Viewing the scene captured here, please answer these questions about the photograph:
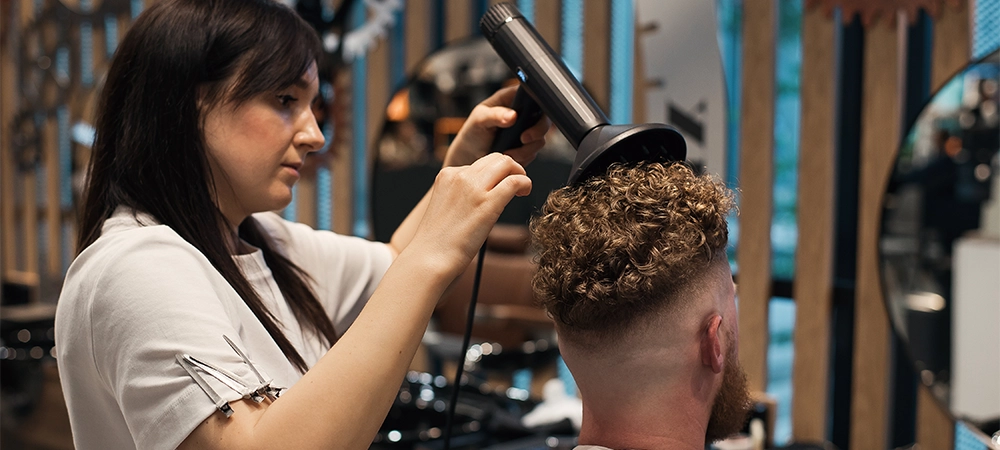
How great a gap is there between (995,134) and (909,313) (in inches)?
18.4

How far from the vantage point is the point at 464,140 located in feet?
4.63

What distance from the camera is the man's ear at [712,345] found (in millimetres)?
1039

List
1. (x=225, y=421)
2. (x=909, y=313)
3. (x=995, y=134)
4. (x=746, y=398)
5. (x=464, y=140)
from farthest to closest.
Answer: (x=909, y=313), (x=995, y=134), (x=464, y=140), (x=746, y=398), (x=225, y=421)

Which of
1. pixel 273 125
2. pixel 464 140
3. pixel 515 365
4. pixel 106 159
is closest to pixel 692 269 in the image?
pixel 464 140

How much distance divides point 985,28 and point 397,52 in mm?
2022

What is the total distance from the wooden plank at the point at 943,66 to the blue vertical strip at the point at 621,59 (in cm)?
88

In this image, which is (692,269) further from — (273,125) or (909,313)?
(909,313)

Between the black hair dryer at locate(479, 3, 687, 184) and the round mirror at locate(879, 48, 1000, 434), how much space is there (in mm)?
1217

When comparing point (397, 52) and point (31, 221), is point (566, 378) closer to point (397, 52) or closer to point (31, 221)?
point (397, 52)

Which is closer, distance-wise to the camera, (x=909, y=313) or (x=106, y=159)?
(x=106, y=159)

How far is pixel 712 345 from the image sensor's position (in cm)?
104

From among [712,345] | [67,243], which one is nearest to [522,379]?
[712,345]

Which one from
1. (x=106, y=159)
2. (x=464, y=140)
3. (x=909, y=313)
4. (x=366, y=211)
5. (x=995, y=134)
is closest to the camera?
(x=106, y=159)

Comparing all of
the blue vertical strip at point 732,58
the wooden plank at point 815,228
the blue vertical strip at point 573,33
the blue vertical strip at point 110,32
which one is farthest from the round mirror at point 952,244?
the blue vertical strip at point 110,32
